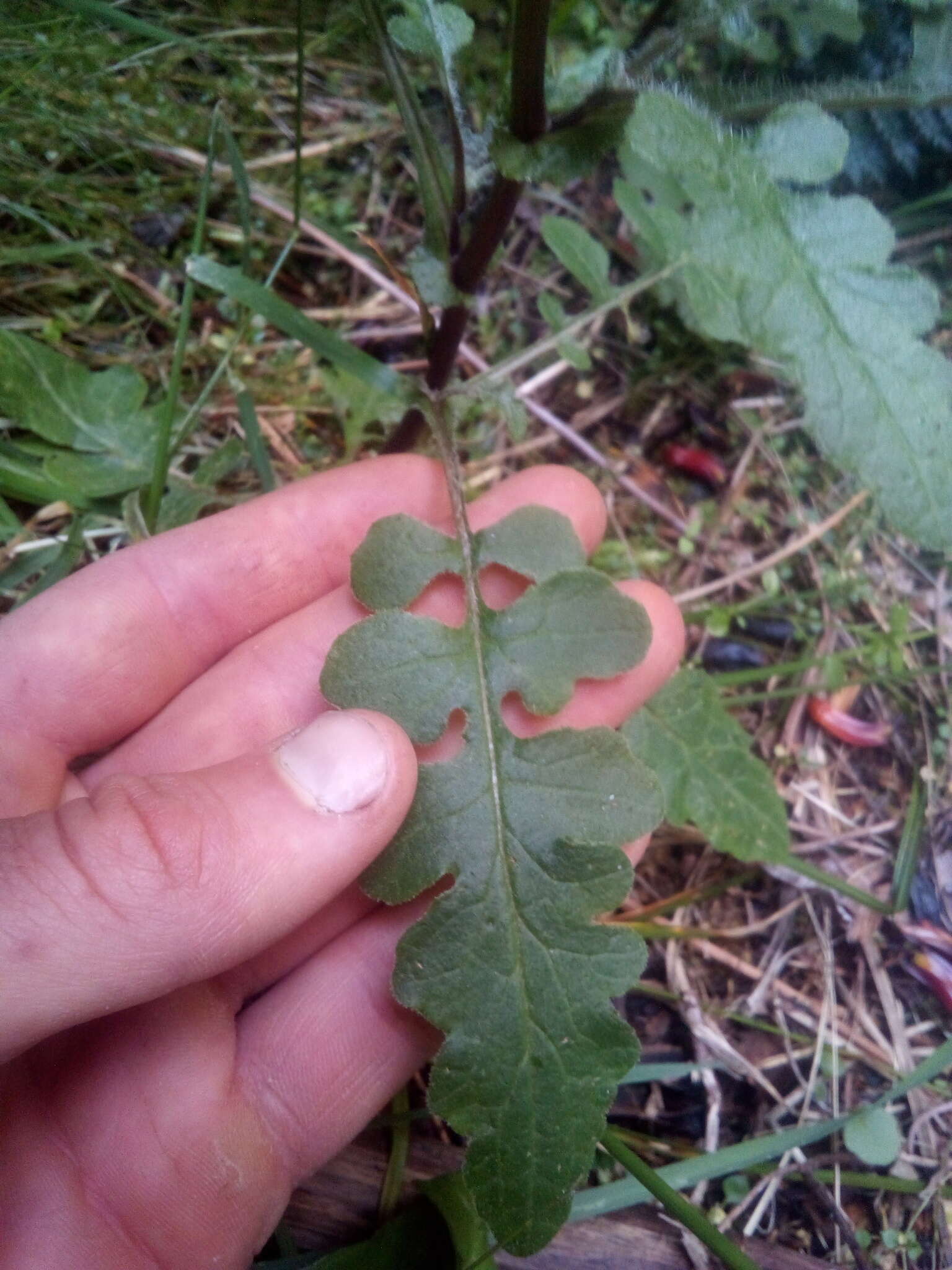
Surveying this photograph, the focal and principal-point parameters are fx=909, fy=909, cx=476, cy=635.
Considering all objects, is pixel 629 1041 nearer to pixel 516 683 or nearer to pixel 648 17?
pixel 516 683

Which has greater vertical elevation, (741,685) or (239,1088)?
(741,685)

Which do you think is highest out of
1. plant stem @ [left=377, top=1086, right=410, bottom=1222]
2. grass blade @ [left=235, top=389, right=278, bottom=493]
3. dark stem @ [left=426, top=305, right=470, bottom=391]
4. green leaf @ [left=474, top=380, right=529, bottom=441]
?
dark stem @ [left=426, top=305, right=470, bottom=391]

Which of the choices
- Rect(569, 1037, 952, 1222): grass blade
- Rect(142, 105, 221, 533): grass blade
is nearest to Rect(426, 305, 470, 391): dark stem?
Rect(142, 105, 221, 533): grass blade

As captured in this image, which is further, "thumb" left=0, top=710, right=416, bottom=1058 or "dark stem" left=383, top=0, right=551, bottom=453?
"dark stem" left=383, top=0, right=551, bottom=453

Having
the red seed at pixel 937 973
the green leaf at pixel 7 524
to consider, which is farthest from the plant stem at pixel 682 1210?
the green leaf at pixel 7 524

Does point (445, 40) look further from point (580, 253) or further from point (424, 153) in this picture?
point (580, 253)

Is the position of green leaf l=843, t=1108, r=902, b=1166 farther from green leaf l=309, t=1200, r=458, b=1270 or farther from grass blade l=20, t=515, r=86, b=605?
grass blade l=20, t=515, r=86, b=605

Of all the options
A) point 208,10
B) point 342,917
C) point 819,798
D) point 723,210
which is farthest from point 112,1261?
point 208,10
